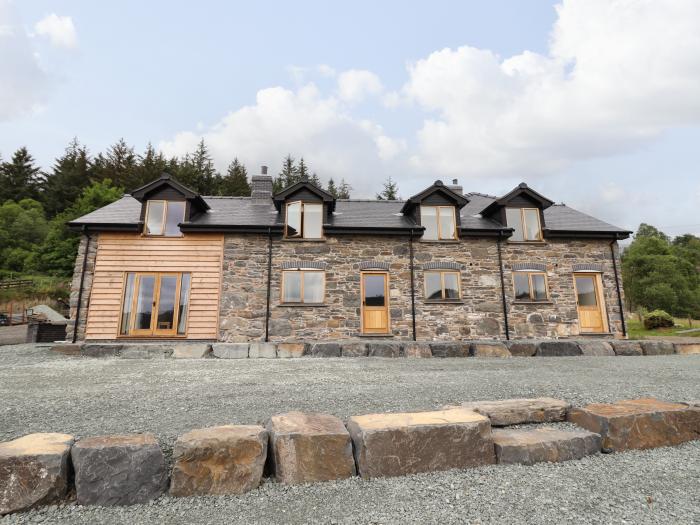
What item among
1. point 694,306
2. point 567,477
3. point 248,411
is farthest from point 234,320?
point 694,306

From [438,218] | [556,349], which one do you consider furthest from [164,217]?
[556,349]

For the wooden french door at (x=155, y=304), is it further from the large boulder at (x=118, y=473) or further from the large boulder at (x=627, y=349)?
the large boulder at (x=627, y=349)

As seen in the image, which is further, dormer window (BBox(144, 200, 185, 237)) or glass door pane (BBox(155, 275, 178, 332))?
dormer window (BBox(144, 200, 185, 237))

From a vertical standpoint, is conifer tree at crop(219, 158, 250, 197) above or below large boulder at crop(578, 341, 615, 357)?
above

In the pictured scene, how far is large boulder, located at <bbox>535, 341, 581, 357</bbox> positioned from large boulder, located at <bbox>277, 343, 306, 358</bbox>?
635cm

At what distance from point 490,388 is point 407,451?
2892mm

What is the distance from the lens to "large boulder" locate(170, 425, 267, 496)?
2.40 m

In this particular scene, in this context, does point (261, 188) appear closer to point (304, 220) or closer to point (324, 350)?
point (304, 220)

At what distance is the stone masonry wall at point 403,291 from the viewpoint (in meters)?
12.2

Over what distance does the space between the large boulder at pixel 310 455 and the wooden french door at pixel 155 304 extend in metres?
10.7

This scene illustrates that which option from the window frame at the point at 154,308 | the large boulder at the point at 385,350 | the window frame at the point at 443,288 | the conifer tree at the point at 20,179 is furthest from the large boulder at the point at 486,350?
the conifer tree at the point at 20,179

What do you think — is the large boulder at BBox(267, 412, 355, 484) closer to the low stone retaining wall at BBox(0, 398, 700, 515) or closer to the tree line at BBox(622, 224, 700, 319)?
the low stone retaining wall at BBox(0, 398, 700, 515)

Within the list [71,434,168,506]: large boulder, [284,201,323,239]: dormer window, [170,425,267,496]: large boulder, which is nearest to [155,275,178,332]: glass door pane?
[284,201,323,239]: dormer window

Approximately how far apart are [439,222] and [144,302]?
10947 mm
